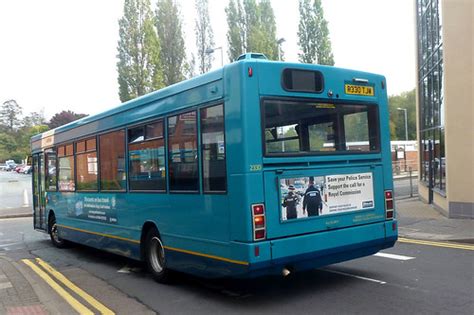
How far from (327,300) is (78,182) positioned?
6.53 meters

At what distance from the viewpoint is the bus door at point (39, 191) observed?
13.2 meters

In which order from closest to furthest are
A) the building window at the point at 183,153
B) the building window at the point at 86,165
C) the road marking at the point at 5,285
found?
the building window at the point at 183,153 → the road marking at the point at 5,285 → the building window at the point at 86,165

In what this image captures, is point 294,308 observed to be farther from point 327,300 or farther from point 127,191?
point 127,191

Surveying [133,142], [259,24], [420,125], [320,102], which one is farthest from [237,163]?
[259,24]

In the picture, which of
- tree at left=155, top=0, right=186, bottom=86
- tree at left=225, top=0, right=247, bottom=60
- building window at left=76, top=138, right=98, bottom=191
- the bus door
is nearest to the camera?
building window at left=76, top=138, right=98, bottom=191

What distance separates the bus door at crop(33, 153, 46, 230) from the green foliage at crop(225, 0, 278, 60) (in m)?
29.6

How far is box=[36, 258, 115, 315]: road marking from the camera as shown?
6.39m

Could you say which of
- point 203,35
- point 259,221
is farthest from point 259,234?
point 203,35

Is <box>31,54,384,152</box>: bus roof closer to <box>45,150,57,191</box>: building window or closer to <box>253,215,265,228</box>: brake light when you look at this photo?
<box>45,150,57,191</box>: building window

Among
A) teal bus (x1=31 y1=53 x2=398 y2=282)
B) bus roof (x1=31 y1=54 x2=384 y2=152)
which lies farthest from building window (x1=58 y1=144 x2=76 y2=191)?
teal bus (x1=31 y1=53 x2=398 y2=282)

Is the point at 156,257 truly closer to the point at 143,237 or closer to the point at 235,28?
the point at 143,237

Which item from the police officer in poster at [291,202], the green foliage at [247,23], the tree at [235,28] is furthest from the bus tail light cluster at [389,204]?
the tree at [235,28]

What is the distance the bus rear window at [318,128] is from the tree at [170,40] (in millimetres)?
36824

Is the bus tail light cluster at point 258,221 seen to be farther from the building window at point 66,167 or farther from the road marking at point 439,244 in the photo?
the building window at point 66,167
